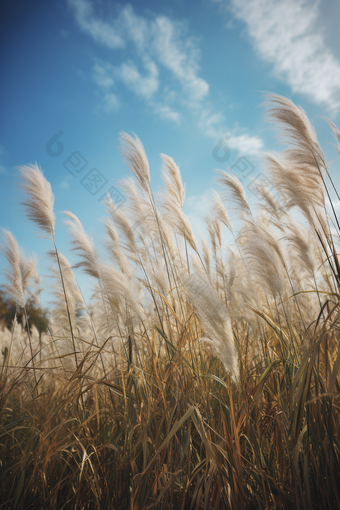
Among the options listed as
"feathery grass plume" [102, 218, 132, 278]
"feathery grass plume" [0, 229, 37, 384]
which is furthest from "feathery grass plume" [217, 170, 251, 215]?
"feathery grass plume" [0, 229, 37, 384]

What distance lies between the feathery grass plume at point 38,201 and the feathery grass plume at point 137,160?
0.96 meters

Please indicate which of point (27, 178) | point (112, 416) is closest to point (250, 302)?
point (112, 416)

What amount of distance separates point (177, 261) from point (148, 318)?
25.9 inches

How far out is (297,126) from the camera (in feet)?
6.02

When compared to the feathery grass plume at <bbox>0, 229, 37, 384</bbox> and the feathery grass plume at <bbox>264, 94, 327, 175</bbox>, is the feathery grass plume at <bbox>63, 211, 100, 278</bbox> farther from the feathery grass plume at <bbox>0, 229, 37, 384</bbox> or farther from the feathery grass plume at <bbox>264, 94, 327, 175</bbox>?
the feathery grass plume at <bbox>264, 94, 327, 175</bbox>

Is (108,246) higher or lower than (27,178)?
lower

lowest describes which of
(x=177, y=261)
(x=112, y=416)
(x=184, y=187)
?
(x=112, y=416)

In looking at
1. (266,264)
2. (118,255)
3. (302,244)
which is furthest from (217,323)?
(118,255)

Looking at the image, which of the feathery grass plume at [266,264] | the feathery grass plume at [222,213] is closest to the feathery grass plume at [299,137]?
the feathery grass plume at [266,264]

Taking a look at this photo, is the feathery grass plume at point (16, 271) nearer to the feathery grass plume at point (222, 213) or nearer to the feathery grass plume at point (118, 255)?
the feathery grass plume at point (118, 255)

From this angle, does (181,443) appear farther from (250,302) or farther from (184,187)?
(184,187)

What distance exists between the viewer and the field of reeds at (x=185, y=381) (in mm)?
1092

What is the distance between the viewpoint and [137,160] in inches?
102

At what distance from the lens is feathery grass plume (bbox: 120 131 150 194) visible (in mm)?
2578
